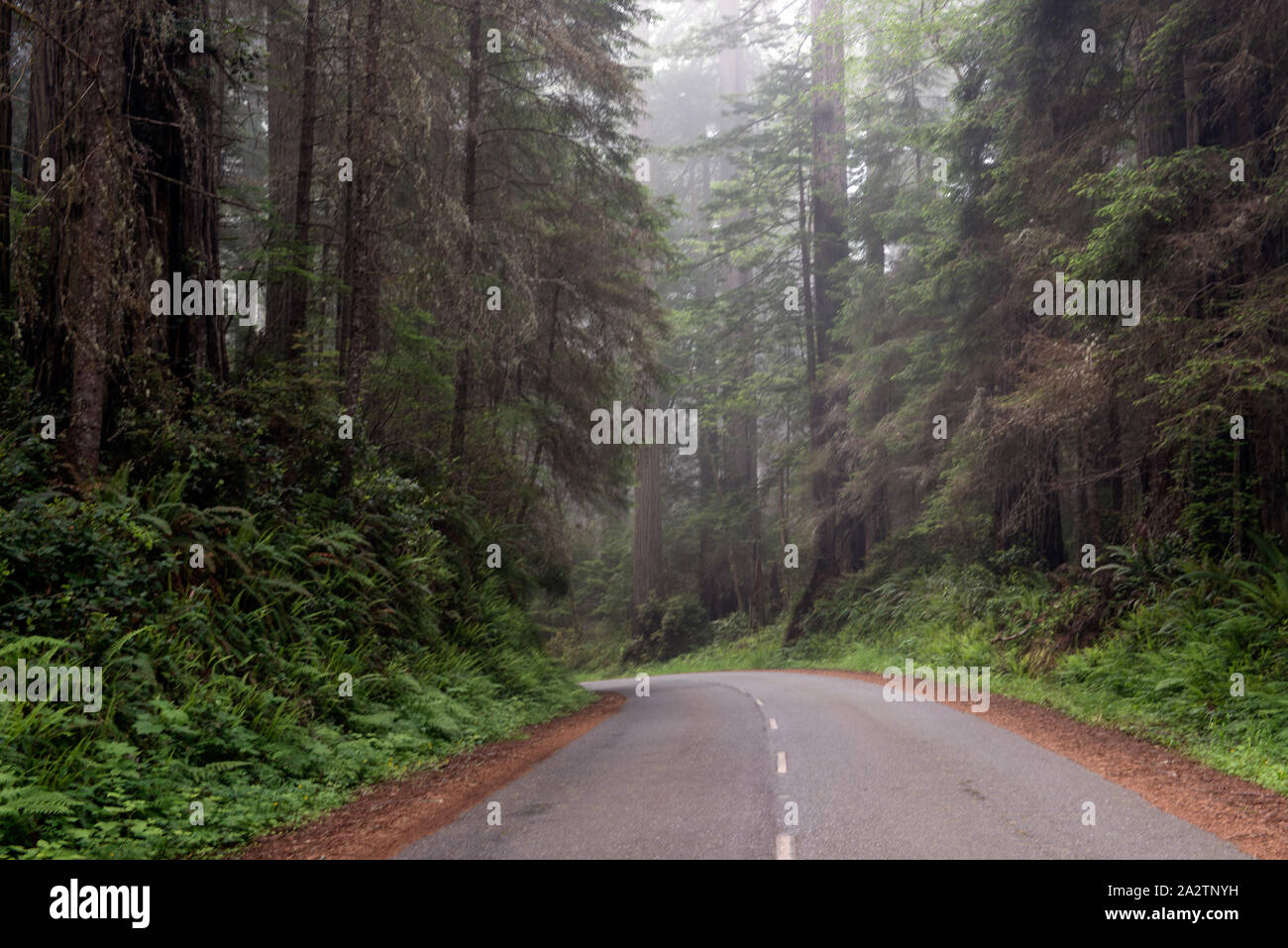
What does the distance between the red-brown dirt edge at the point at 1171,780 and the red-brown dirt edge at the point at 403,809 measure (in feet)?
20.4

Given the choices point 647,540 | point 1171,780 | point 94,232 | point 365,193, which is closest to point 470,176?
point 365,193

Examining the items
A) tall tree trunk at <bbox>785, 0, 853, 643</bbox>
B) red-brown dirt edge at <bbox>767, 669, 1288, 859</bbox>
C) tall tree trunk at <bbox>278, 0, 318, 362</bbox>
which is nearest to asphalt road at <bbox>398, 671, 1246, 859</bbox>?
red-brown dirt edge at <bbox>767, 669, 1288, 859</bbox>

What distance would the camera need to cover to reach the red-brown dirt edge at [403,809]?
6.50 meters

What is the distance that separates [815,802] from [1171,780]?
3.97 m

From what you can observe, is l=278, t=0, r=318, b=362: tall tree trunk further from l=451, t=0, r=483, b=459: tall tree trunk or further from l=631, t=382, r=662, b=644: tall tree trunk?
l=631, t=382, r=662, b=644: tall tree trunk

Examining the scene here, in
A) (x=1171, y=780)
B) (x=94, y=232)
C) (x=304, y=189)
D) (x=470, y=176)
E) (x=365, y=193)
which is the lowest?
(x=1171, y=780)

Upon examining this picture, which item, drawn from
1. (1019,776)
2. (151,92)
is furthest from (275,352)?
(1019,776)

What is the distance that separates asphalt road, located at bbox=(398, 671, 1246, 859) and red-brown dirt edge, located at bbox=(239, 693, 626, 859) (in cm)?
30

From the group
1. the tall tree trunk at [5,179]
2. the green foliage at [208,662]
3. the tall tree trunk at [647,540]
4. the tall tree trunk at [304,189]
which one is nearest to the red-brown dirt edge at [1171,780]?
the green foliage at [208,662]

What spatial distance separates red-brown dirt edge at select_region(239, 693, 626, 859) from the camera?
6.50 metres

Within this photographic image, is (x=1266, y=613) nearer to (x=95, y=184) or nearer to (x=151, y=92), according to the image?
(x=95, y=184)

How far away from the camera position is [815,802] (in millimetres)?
7480

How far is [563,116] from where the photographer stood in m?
18.2

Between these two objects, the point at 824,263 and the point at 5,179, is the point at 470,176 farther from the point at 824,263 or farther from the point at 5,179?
the point at 824,263
